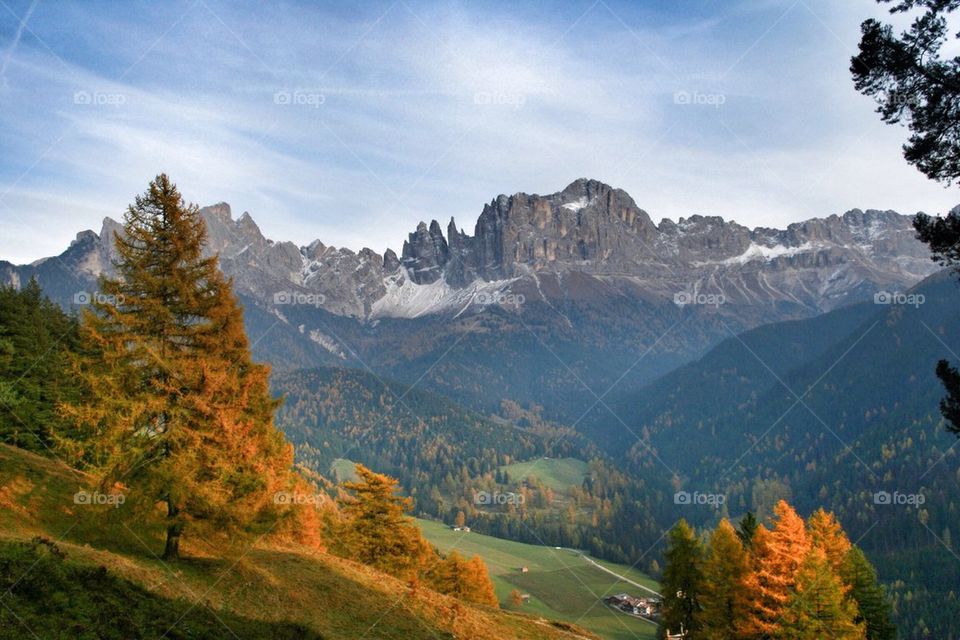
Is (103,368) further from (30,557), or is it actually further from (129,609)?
(129,609)

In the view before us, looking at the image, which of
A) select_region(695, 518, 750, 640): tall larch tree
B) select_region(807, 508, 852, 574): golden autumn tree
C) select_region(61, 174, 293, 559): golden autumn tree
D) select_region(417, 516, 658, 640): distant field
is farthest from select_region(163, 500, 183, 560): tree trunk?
select_region(417, 516, 658, 640): distant field

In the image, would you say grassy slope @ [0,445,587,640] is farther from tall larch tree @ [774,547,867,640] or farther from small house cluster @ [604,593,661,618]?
small house cluster @ [604,593,661,618]

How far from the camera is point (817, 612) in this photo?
35312 mm

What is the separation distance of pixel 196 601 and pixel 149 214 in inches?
590

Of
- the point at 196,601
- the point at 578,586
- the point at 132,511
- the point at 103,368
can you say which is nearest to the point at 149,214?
the point at 103,368

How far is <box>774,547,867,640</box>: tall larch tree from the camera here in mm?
35094

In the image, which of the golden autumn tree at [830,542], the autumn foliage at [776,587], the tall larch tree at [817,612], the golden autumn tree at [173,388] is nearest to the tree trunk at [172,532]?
the golden autumn tree at [173,388]

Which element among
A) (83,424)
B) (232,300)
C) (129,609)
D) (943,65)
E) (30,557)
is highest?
(943,65)

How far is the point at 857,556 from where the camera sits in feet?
149

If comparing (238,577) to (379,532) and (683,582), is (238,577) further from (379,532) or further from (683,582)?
(683,582)

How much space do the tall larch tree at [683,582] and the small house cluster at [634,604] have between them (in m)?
82.9

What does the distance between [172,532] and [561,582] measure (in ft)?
473

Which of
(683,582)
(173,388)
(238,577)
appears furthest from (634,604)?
(173,388)

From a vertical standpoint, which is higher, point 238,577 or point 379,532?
point 238,577
